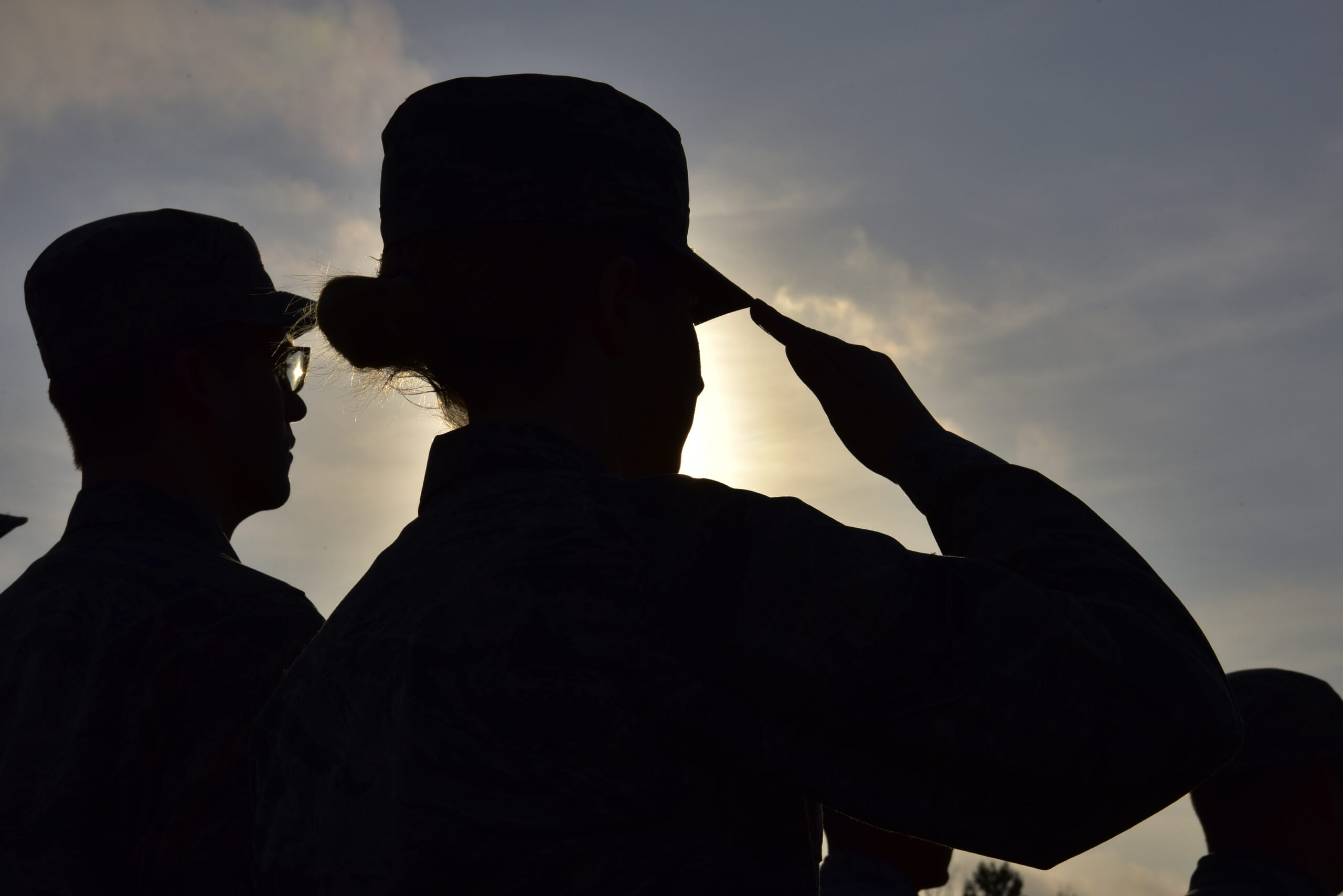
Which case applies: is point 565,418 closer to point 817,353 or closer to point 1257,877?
point 817,353

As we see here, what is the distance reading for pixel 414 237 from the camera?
7.84 feet

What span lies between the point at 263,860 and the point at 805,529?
3.40 ft

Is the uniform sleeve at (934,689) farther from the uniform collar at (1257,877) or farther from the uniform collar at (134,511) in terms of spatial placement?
the uniform collar at (1257,877)

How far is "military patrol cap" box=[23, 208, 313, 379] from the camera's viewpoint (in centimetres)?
400

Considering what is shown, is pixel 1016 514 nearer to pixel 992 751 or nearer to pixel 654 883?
pixel 992 751

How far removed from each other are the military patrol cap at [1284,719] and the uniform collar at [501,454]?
420 cm

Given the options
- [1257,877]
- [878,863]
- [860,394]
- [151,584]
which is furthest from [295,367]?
[1257,877]

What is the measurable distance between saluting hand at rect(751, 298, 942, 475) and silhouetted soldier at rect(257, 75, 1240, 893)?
0.48 feet

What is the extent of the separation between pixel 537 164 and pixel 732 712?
115 cm

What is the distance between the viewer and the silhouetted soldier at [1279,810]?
208 inches

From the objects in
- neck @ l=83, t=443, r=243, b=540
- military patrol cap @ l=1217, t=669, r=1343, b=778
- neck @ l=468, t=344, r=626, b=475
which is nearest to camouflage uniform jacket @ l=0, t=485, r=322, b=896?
neck @ l=83, t=443, r=243, b=540

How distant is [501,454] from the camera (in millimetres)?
2205

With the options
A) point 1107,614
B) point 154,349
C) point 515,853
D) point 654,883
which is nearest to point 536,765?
point 515,853

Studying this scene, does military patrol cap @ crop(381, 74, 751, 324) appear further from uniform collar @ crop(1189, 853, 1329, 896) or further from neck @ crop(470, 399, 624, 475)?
uniform collar @ crop(1189, 853, 1329, 896)
